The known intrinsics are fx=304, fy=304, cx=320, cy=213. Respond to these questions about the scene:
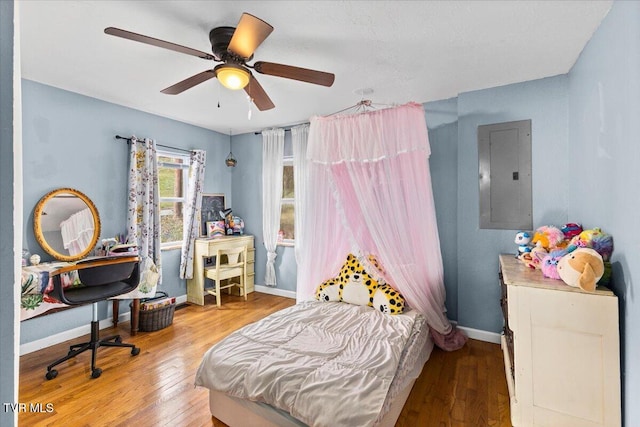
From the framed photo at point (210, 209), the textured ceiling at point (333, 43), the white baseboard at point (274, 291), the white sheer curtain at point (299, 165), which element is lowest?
the white baseboard at point (274, 291)

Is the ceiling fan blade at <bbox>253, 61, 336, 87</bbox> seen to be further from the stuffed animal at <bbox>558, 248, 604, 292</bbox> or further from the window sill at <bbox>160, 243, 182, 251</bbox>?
the window sill at <bbox>160, 243, 182, 251</bbox>

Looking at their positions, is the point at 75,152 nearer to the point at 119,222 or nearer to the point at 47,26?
the point at 119,222

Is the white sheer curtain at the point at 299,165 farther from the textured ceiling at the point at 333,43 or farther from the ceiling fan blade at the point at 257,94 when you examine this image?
the ceiling fan blade at the point at 257,94

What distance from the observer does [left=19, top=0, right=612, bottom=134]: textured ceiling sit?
183 cm

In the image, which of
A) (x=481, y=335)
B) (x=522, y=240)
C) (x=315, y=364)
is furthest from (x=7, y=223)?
(x=481, y=335)

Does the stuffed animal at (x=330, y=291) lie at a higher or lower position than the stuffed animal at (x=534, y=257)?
lower

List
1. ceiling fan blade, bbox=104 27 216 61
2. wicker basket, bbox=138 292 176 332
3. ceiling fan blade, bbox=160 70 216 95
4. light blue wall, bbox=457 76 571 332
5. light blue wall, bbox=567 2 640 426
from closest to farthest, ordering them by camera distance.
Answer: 1. light blue wall, bbox=567 2 640 426
2. ceiling fan blade, bbox=104 27 216 61
3. ceiling fan blade, bbox=160 70 216 95
4. light blue wall, bbox=457 76 571 332
5. wicker basket, bbox=138 292 176 332

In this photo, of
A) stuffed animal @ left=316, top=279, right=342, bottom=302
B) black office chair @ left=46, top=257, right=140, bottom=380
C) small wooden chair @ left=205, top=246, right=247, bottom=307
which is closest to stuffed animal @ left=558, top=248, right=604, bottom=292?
stuffed animal @ left=316, top=279, right=342, bottom=302

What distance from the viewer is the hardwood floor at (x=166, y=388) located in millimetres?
1992

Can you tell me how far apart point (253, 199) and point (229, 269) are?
1180mm

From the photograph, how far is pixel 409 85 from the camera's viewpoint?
2.97 meters

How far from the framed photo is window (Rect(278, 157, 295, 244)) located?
1.02m

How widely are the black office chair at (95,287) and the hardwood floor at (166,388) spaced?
0.12m

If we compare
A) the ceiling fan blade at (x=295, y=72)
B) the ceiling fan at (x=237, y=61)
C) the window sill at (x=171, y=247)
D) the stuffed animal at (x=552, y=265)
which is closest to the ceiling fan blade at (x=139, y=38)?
the ceiling fan at (x=237, y=61)
